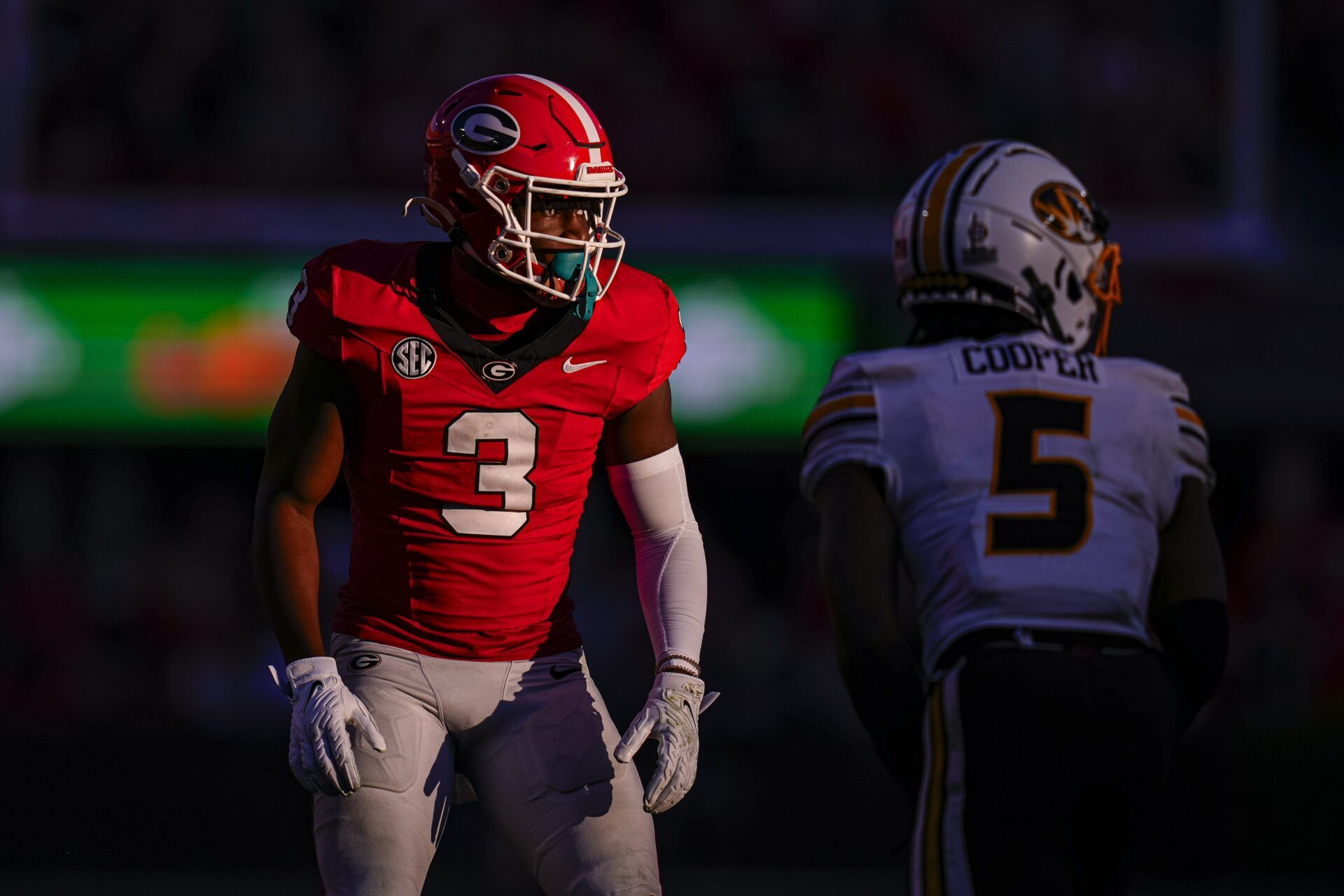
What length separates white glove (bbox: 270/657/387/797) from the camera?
2.95 meters

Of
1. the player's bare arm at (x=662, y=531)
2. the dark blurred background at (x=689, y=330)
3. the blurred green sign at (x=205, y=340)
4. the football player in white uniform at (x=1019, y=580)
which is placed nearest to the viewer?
the football player in white uniform at (x=1019, y=580)

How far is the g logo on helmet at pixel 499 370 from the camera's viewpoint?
10.7ft

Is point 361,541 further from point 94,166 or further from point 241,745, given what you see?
point 94,166

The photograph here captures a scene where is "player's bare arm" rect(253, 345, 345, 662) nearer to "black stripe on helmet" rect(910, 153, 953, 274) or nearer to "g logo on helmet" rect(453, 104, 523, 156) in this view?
"g logo on helmet" rect(453, 104, 523, 156)

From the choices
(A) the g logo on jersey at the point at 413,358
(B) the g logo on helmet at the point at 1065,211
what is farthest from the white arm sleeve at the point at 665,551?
(B) the g logo on helmet at the point at 1065,211

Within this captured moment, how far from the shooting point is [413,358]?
10.6 feet

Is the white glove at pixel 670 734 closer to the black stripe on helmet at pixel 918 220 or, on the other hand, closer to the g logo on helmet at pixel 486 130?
the black stripe on helmet at pixel 918 220

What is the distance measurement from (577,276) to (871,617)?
1035 mm

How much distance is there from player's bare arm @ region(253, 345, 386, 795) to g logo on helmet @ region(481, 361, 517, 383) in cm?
26

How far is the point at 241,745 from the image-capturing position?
830 centimetres

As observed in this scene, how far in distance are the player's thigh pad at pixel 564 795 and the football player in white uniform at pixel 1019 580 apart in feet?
2.18

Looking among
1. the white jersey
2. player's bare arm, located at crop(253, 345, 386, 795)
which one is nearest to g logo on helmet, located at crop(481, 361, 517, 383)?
player's bare arm, located at crop(253, 345, 386, 795)

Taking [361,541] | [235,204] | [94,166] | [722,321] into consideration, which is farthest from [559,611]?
[94,166]

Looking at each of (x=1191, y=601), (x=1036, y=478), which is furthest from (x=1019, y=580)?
(x=1191, y=601)
